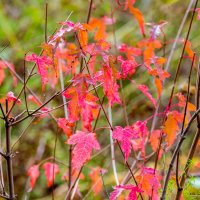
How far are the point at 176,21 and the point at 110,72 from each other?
2.51 m

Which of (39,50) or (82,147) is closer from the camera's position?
(82,147)

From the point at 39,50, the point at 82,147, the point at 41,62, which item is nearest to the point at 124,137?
the point at 82,147

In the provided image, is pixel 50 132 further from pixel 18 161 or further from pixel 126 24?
pixel 126 24

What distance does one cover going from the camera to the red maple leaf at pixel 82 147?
113cm

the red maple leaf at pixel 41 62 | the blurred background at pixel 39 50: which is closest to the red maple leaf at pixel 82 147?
the red maple leaf at pixel 41 62

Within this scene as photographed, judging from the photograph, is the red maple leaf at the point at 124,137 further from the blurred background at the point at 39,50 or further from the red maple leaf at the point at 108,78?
the blurred background at the point at 39,50

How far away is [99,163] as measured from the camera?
2926 millimetres

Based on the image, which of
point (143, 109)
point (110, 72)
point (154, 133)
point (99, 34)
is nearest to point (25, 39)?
point (143, 109)

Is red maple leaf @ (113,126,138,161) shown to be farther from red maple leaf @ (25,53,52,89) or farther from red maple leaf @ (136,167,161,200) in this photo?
red maple leaf @ (25,53,52,89)

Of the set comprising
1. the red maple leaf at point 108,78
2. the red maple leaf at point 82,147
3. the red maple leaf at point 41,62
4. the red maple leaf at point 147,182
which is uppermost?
the red maple leaf at point 41,62

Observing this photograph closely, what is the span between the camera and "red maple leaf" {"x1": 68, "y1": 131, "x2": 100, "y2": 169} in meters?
1.13

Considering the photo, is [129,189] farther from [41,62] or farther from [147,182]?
[41,62]

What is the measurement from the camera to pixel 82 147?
117 centimetres

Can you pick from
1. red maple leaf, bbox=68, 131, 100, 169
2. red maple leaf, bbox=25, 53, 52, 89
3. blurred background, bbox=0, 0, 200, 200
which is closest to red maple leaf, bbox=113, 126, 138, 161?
red maple leaf, bbox=68, 131, 100, 169
